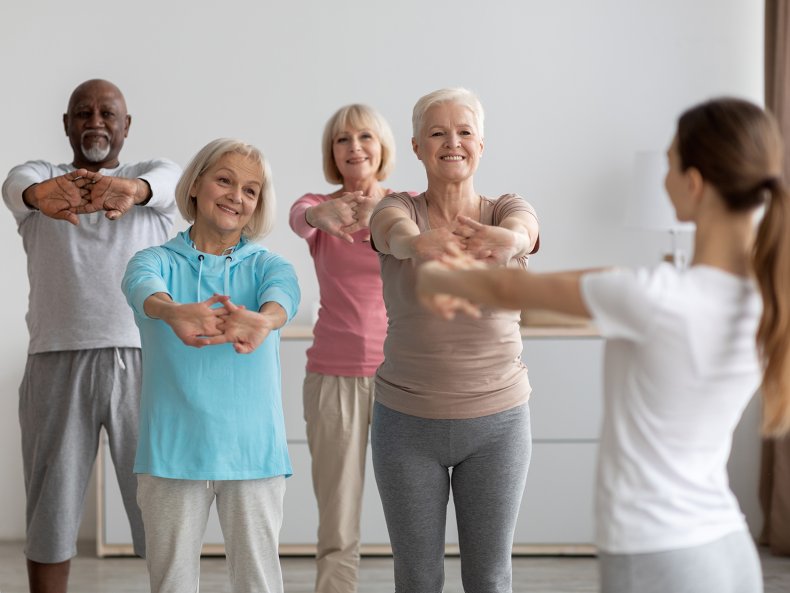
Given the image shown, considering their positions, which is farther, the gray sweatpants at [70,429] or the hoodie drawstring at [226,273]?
the gray sweatpants at [70,429]

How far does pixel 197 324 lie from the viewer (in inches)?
78.3

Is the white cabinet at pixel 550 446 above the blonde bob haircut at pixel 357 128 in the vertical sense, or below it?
below

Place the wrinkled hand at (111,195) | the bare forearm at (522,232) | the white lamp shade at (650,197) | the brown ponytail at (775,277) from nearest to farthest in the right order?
the brown ponytail at (775,277) < the bare forearm at (522,232) < the wrinkled hand at (111,195) < the white lamp shade at (650,197)

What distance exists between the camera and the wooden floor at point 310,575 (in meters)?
3.60

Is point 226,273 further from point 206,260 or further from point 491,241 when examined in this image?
point 491,241

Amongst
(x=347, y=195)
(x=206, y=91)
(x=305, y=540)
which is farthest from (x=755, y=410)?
(x=206, y=91)

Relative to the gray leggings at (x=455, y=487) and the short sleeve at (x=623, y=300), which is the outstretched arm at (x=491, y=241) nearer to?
the gray leggings at (x=455, y=487)

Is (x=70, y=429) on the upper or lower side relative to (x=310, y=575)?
upper

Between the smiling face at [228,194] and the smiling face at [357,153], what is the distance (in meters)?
0.76

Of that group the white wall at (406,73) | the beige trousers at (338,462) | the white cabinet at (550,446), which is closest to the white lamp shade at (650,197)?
the white wall at (406,73)

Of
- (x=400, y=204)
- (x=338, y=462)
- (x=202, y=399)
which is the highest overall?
(x=400, y=204)

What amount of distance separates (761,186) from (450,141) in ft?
2.95

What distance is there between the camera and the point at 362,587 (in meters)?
3.64

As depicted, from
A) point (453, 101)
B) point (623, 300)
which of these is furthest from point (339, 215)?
point (623, 300)
